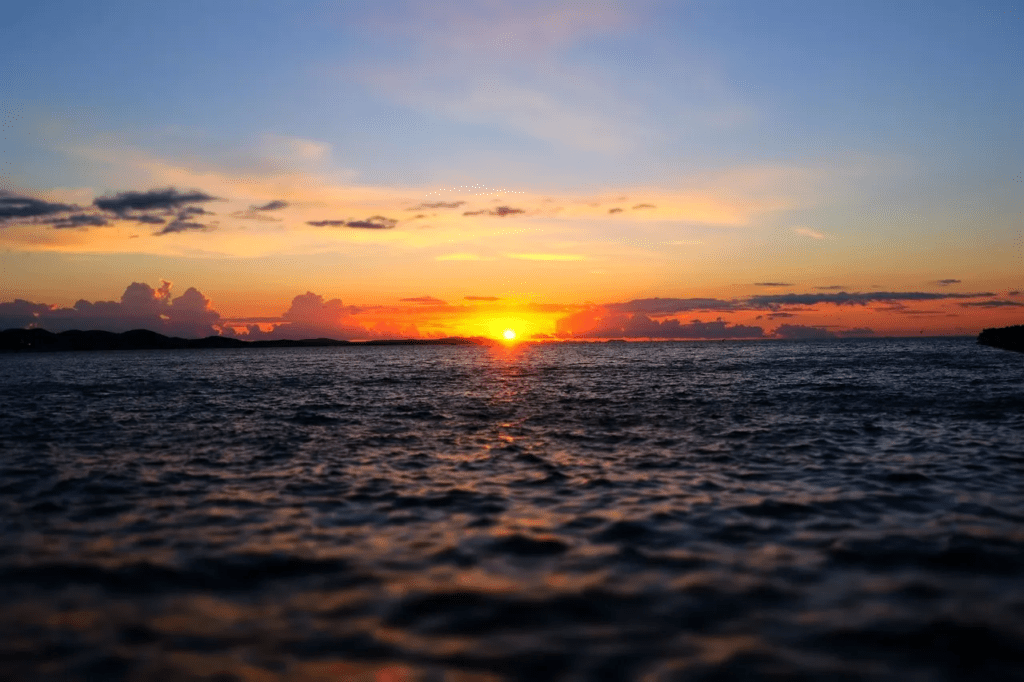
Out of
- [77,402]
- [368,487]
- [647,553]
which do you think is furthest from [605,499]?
[77,402]

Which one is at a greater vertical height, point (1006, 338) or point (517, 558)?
point (517, 558)

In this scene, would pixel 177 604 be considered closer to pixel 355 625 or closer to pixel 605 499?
pixel 355 625

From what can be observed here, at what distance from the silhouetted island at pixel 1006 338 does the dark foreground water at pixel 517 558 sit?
8819 cm

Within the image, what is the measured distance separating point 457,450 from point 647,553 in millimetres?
11235

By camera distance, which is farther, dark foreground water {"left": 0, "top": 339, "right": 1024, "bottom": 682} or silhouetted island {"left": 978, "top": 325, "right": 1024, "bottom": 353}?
silhouetted island {"left": 978, "top": 325, "right": 1024, "bottom": 353}

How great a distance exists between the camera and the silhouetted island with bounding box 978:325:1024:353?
93.6 m

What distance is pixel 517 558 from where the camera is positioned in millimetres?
9828

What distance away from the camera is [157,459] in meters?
19.1

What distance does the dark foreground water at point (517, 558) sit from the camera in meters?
6.73

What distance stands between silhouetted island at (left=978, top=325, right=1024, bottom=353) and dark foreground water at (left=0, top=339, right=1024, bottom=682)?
289 ft

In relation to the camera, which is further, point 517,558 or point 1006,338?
point 1006,338

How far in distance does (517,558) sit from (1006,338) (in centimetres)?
12178

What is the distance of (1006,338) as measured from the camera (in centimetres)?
10450

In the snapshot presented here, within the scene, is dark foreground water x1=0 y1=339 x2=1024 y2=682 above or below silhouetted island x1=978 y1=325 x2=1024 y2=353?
above
